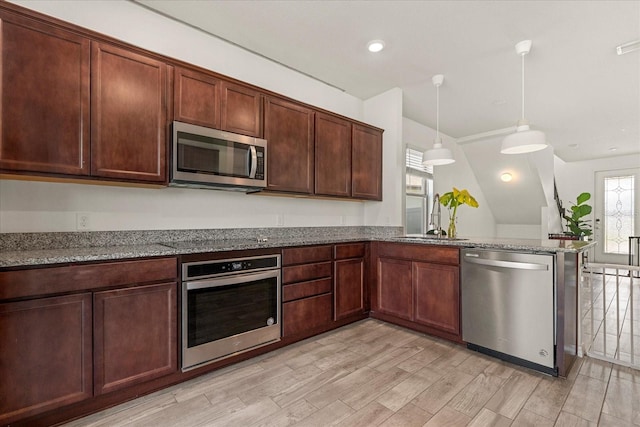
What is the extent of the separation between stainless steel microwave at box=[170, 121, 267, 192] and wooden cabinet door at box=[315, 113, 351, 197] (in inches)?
29.6

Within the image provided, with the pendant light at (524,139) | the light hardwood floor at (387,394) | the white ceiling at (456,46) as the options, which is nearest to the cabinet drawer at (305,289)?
the light hardwood floor at (387,394)

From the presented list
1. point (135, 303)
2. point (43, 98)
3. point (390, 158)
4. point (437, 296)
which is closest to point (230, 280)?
point (135, 303)

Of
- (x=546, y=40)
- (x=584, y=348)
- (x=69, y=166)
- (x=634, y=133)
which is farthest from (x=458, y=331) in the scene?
(x=634, y=133)

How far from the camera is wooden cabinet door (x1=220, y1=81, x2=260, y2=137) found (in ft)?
8.53

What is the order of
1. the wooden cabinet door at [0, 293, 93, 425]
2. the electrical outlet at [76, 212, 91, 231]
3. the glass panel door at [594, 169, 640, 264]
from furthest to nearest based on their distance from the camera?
the glass panel door at [594, 169, 640, 264]
the electrical outlet at [76, 212, 91, 231]
the wooden cabinet door at [0, 293, 93, 425]

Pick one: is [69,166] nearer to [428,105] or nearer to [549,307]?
[549,307]

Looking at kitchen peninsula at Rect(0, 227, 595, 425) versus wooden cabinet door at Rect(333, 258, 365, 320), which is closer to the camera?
kitchen peninsula at Rect(0, 227, 595, 425)

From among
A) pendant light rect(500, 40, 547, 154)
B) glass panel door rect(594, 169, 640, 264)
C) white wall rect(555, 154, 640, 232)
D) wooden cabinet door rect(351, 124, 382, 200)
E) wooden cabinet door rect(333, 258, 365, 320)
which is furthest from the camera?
white wall rect(555, 154, 640, 232)

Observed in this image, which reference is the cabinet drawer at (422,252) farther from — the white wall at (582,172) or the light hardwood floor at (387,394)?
the white wall at (582,172)

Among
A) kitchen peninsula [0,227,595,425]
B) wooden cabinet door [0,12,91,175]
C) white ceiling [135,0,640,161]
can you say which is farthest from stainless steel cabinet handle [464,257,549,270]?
wooden cabinet door [0,12,91,175]

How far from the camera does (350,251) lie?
327 centimetres

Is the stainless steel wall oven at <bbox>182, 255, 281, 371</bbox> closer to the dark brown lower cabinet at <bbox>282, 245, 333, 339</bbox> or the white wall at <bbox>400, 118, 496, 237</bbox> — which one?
the dark brown lower cabinet at <bbox>282, 245, 333, 339</bbox>

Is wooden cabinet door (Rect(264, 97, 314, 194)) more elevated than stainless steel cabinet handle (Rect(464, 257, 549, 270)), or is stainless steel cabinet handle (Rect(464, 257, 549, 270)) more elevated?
wooden cabinet door (Rect(264, 97, 314, 194))

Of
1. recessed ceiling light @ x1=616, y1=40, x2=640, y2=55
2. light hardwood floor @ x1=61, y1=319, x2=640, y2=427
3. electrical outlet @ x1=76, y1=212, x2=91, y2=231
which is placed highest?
recessed ceiling light @ x1=616, y1=40, x2=640, y2=55
